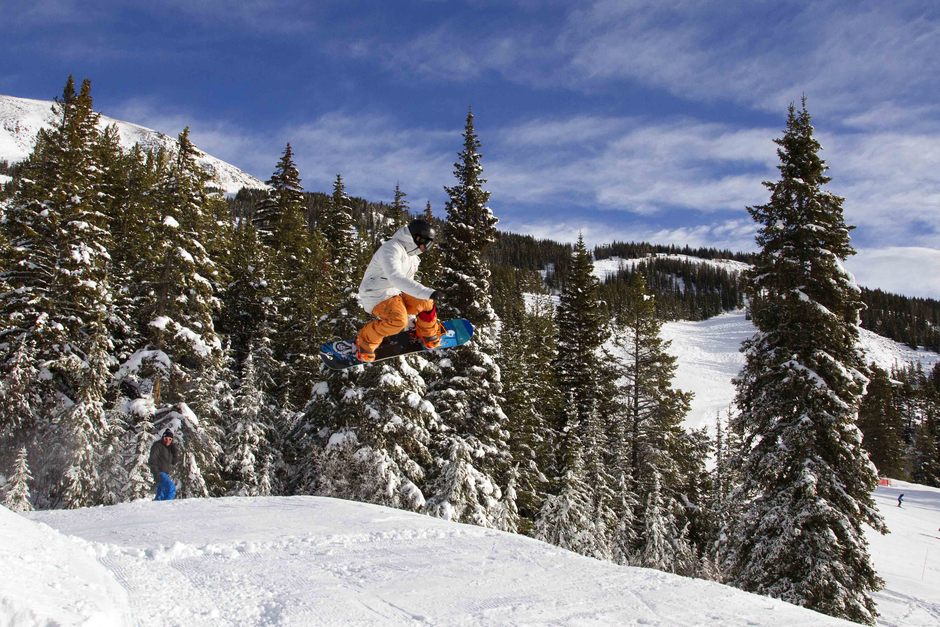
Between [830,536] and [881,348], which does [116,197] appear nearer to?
[830,536]

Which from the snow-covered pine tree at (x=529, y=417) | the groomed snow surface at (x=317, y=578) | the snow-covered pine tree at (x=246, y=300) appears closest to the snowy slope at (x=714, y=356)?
the snow-covered pine tree at (x=529, y=417)

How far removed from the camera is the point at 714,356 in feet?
338

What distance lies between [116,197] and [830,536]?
3095cm

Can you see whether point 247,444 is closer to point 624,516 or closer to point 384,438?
point 384,438

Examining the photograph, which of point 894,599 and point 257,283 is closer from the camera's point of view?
point 894,599

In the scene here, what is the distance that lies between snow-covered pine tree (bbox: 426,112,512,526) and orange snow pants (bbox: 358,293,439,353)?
11.2 metres

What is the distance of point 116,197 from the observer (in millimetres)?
28172

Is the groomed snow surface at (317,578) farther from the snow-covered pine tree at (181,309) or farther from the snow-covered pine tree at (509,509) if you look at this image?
the snow-covered pine tree at (509,509)

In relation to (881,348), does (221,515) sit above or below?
below

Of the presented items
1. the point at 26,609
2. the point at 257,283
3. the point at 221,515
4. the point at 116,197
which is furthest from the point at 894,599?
the point at 116,197

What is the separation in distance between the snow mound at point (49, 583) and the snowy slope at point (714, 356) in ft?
94.1

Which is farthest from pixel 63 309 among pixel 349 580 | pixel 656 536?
pixel 656 536

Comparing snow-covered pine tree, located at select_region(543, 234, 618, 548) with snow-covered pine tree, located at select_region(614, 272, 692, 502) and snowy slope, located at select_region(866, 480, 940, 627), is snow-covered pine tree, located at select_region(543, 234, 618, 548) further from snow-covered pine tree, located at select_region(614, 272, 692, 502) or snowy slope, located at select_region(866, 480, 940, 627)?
snowy slope, located at select_region(866, 480, 940, 627)

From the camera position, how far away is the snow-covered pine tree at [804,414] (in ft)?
48.3
